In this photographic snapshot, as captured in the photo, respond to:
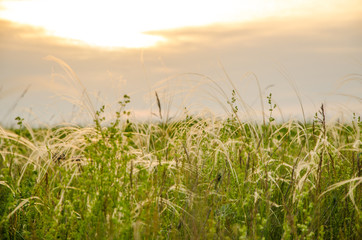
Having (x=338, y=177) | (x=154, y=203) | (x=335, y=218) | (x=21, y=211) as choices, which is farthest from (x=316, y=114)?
(x=21, y=211)

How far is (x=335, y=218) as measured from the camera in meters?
3.71

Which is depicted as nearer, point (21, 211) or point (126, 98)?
point (126, 98)

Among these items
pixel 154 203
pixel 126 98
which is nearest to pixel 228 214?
pixel 154 203

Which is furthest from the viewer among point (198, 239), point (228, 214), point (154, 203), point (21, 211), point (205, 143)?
point (205, 143)

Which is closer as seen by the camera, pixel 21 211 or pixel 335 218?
pixel 335 218

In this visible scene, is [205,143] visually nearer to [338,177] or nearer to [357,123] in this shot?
[338,177]

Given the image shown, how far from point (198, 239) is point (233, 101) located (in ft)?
6.48

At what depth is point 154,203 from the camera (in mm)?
3119

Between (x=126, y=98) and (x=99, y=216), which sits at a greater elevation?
(x=126, y=98)

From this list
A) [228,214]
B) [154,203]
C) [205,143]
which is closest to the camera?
[154,203]

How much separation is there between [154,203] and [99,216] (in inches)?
20.2

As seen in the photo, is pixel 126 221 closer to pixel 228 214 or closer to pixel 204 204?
pixel 204 204

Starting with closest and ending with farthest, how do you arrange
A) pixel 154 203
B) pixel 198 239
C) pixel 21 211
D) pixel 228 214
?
pixel 198 239, pixel 154 203, pixel 228 214, pixel 21 211

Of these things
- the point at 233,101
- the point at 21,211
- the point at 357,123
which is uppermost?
the point at 233,101
